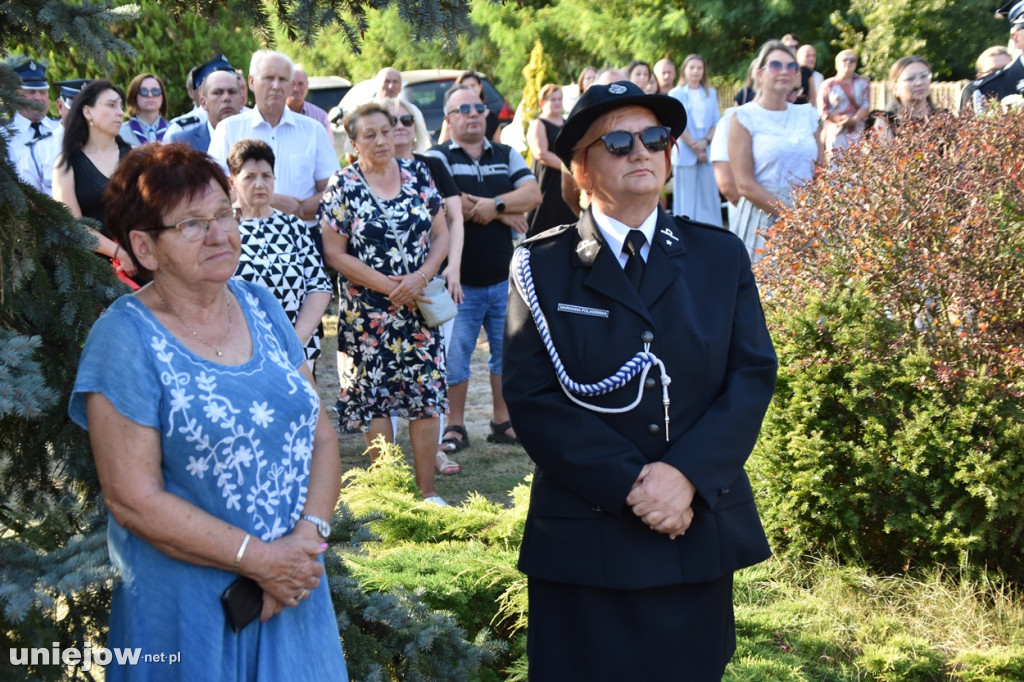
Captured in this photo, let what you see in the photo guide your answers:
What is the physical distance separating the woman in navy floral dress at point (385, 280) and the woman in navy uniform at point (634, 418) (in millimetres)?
2902

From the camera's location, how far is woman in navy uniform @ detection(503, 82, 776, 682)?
2.94 m

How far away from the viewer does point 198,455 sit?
273cm

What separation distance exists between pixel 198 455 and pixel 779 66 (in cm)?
571

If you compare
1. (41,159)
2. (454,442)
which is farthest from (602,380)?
(41,159)

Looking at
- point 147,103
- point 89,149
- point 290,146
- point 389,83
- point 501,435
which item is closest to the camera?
point 89,149

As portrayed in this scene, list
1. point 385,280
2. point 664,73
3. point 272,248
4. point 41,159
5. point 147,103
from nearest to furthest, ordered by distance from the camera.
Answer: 1. point 272,248
2. point 385,280
3. point 41,159
4. point 147,103
5. point 664,73

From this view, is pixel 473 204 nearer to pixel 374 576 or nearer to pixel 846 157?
pixel 846 157

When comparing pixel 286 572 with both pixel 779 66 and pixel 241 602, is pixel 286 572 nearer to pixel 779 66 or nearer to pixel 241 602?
pixel 241 602

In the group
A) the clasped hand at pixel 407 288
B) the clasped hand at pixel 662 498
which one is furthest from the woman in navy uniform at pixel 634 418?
the clasped hand at pixel 407 288

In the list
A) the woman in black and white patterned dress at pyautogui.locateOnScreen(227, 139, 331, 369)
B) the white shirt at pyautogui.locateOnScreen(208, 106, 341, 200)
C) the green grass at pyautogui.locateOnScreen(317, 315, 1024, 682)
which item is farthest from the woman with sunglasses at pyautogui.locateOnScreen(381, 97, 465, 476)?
the green grass at pyautogui.locateOnScreen(317, 315, 1024, 682)

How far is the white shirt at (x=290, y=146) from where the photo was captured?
684 centimetres

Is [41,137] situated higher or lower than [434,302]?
higher

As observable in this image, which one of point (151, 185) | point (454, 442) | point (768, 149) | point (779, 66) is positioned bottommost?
point (454, 442)

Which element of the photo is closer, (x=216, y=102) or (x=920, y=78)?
(x=216, y=102)
